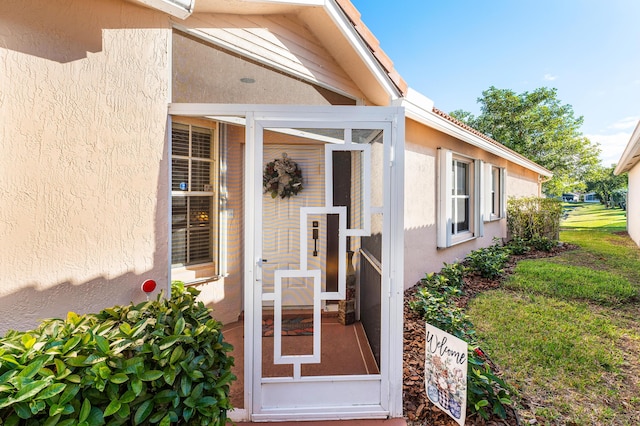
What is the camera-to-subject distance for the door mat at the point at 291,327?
8.50ft

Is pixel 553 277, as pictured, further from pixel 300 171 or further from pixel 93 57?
pixel 93 57

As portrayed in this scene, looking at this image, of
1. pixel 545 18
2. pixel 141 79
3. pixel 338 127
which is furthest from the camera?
pixel 545 18

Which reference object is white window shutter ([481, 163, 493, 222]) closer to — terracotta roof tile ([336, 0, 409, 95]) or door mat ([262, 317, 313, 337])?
terracotta roof tile ([336, 0, 409, 95])

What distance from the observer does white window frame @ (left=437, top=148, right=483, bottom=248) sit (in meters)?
6.46

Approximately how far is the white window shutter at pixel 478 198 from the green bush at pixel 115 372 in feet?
24.2

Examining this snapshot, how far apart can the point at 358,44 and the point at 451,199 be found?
4428 millimetres

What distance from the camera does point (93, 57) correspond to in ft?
7.19

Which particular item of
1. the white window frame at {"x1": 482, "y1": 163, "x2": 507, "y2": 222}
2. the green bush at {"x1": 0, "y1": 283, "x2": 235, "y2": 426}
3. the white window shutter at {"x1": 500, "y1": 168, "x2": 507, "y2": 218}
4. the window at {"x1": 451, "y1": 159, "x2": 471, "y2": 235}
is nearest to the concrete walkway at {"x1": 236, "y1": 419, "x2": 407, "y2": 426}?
the green bush at {"x1": 0, "y1": 283, "x2": 235, "y2": 426}

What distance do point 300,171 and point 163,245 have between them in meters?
1.51

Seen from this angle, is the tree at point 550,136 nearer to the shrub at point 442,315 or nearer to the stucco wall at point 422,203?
the stucco wall at point 422,203

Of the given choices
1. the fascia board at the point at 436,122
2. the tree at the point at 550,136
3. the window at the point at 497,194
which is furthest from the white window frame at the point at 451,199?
the tree at the point at 550,136

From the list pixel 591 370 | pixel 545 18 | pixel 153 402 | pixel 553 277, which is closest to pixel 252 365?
pixel 153 402

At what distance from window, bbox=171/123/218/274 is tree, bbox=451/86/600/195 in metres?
25.0

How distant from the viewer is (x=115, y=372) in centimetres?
154
